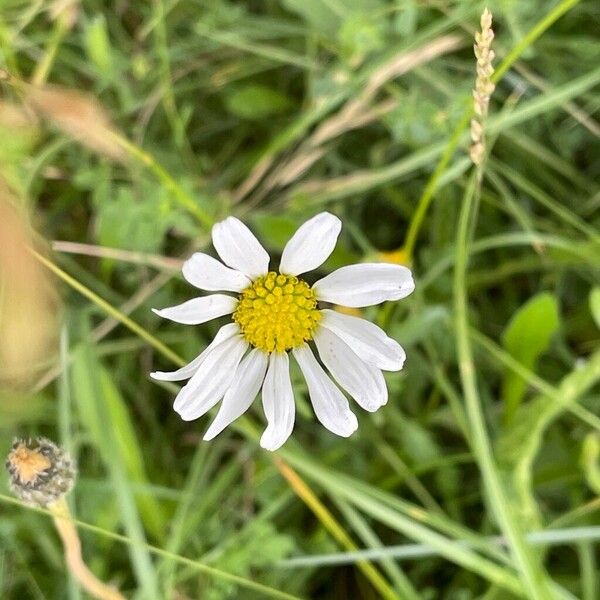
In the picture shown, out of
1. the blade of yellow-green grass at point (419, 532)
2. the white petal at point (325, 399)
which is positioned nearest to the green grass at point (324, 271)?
the blade of yellow-green grass at point (419, 532)

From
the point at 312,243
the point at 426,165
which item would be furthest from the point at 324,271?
the point at 312,243

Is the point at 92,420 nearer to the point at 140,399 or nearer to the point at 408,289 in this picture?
the point at 140,399

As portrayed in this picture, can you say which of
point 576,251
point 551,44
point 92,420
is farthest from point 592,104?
point 92,420

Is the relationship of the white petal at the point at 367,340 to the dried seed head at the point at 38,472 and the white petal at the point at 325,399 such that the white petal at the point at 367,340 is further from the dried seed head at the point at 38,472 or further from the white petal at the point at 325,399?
the dried seed head at the point at 38,472

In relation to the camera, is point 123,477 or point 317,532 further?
point 317,532

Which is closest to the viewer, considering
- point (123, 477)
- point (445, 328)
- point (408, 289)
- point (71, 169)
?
point (408, 289)

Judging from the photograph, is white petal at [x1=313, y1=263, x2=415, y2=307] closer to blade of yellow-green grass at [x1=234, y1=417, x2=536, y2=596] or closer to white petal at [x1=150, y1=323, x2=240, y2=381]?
white petal at [x1=150, y1=323, x2=240, y2=381]

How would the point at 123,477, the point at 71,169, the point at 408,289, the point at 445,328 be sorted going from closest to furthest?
the point at 408,289
the point at 123,477
the point at 445,328
the point at 71,169
